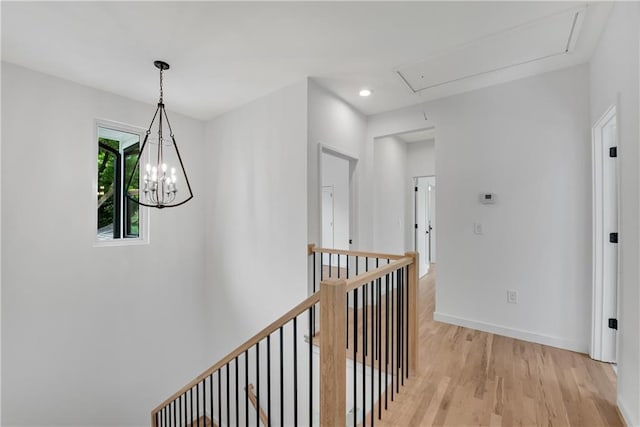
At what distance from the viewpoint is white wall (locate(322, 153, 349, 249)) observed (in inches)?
225

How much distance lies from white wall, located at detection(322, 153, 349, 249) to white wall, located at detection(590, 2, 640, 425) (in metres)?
4.11

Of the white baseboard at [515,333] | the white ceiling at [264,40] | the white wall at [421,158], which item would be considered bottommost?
the white baseboard at [515,333]

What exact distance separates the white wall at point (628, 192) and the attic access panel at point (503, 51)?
0.98ft

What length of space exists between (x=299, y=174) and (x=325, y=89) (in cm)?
107

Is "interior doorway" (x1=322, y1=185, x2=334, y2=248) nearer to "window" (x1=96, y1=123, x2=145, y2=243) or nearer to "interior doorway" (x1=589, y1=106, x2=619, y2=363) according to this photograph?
"window" (x1=96, y1=123, x2=145, y2=243)

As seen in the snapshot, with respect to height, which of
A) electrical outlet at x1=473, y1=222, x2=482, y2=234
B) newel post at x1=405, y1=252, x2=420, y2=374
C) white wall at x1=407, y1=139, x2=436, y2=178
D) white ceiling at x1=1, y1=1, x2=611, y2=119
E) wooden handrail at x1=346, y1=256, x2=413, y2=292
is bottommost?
newel post at x1=405, y1=252, x2=420, y2=374

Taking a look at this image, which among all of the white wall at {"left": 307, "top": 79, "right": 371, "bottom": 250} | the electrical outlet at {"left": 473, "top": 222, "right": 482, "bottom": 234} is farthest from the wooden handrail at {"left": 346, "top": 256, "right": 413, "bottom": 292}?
the electrical outlet at {"left": 473, "top": 222, "right": 482, "bottom": 234}

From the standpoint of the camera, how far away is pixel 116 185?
145 inches

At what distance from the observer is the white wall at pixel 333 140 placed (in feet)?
9.92

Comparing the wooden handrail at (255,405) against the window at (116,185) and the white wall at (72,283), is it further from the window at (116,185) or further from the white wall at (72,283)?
the window at (116,185)

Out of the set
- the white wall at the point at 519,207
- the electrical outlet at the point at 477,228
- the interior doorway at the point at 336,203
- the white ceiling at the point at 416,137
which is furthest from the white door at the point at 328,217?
the electrical outlet at the point at 477,228

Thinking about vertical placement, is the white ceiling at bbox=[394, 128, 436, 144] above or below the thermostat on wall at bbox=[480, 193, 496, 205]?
above

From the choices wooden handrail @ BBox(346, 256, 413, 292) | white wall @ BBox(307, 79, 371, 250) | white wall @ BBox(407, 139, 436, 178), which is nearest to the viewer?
wooden handrail @ BBox(346, 256, 413, 292)

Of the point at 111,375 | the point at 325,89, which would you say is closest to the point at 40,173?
the point at 111,375
